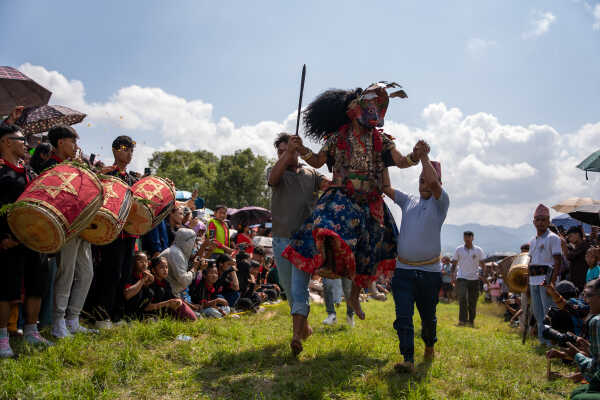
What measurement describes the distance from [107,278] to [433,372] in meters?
3.47

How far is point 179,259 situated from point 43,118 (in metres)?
5.02

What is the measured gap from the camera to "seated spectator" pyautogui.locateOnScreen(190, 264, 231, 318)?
6.91 meters

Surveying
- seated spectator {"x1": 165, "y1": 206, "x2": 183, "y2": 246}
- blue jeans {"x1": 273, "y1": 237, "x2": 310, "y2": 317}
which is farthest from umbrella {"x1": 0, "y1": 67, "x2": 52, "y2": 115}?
blue jeans {"x1": 273, "y1": 237, "x2": 310, "y2": 317}

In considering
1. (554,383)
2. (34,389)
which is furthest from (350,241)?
(34,389)

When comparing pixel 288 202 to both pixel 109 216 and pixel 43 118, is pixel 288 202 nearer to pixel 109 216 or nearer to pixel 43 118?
pixel 109 216

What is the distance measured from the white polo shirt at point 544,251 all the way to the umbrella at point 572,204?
3.15m

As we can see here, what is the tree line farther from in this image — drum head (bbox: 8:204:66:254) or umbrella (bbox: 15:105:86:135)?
drum head (bbox: 8:204:66:254)

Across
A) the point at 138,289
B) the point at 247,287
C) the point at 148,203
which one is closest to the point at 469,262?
the point at 247,287

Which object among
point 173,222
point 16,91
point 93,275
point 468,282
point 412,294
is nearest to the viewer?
point 412,294

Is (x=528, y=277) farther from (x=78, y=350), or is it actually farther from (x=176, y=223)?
(x=78, y=350)

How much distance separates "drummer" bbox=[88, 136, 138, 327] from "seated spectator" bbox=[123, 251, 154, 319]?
0.11 metres

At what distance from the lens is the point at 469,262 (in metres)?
10.4

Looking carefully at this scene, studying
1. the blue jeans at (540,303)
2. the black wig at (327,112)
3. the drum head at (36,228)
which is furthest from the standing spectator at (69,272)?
the blue jeans at (540,303)

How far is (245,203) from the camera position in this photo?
40781 mm
